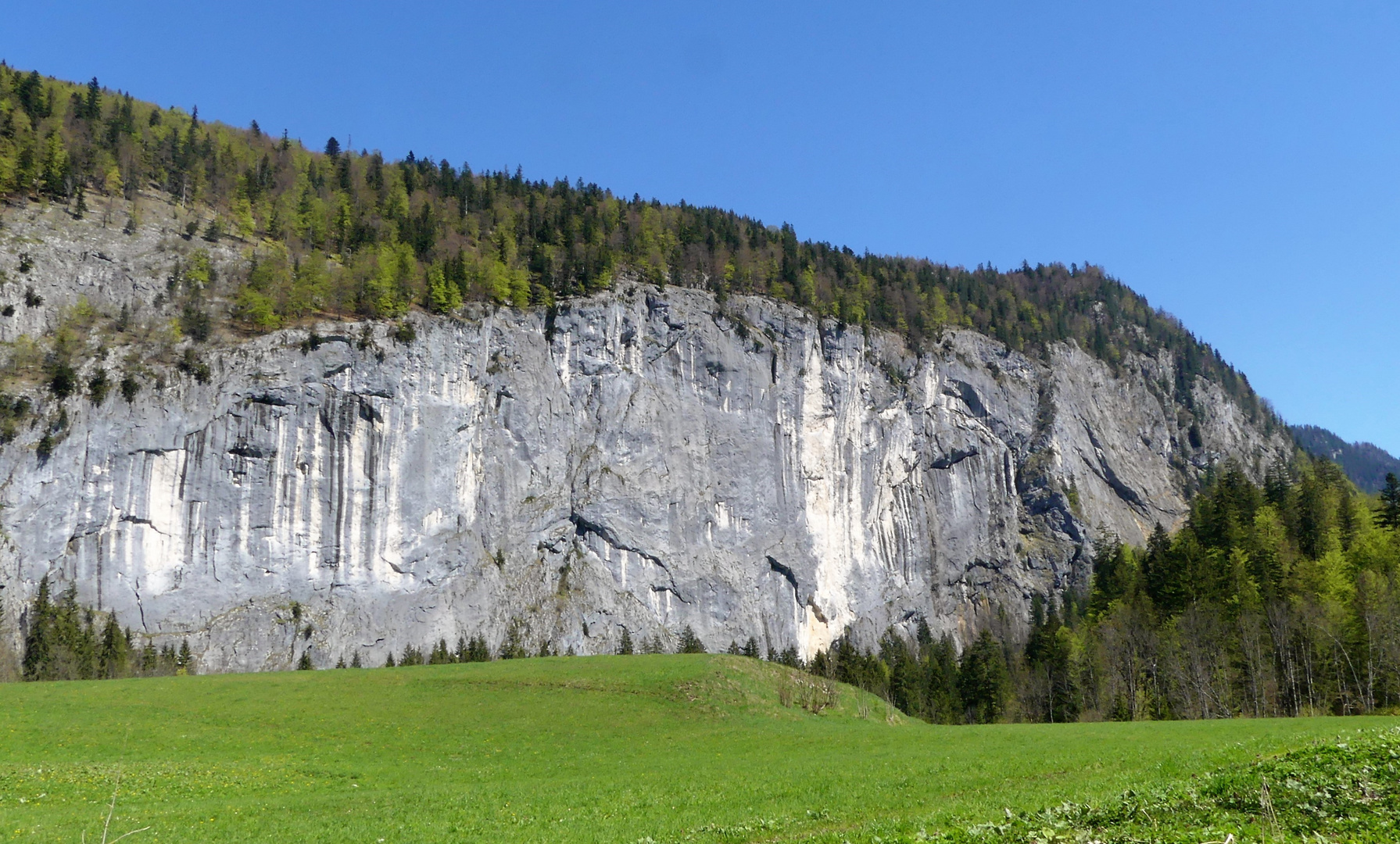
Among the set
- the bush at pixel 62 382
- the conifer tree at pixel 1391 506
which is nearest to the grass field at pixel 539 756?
the conifer tree at pixel 1391 506

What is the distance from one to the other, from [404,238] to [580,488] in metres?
Result: 38.6

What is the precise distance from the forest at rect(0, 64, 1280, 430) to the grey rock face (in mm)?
5247

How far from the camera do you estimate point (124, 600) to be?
71938 mm

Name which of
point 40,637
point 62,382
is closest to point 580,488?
point 62,382

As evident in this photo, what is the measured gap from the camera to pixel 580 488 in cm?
9450

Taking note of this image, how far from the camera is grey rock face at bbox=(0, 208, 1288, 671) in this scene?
→ 75.5m

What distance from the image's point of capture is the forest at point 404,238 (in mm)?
92250

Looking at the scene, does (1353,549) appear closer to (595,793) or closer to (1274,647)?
(1274,647)

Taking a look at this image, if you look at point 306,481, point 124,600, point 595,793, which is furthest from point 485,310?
point 595,793

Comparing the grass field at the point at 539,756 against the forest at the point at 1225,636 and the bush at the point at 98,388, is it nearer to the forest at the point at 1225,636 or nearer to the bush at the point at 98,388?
the forest at the point at 1225,636

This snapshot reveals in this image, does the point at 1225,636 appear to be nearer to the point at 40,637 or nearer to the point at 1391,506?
the point at 1391,506

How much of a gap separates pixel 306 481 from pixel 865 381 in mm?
62950

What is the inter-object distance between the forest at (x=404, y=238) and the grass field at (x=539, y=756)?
171 ft

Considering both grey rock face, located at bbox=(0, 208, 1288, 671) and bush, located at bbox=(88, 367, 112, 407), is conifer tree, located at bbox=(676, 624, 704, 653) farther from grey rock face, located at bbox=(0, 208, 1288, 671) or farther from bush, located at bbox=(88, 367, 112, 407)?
bush, located at bbox=(88, 367, 112, 407)
